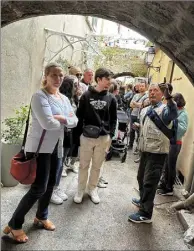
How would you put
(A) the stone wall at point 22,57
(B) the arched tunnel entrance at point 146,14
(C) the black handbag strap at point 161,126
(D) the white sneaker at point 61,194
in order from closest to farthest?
(B) the arched tunnel entrance at point 146,14
(C) the black handbag strap at point 161,126
(D) the white sneaker at point 61,194
(A) the stone wall at point 22,57

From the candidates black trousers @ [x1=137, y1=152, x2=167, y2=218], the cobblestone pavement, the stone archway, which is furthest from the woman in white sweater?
black trousers @ [x1=137, y1=152, x2=167, y2=218]

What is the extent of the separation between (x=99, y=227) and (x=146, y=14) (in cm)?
241

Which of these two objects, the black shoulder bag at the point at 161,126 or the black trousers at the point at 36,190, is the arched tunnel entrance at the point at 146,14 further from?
the black trousers at the point at 36,190

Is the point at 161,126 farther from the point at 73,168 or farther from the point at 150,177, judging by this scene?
the point at 73,168

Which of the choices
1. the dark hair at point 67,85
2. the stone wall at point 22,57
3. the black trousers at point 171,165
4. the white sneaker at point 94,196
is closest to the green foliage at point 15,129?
the stone wall at point 22,57

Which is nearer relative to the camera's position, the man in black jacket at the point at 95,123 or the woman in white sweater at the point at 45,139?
the woman in white sweater at the point at 45,139

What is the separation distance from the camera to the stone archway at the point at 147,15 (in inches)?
77.2

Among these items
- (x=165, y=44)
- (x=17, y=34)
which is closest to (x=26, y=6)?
(x=165, y=44)

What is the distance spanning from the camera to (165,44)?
243 cm

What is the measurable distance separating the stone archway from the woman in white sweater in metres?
0.70

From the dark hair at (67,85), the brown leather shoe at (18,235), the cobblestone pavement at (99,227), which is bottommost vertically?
the cobblestone pavement at (99,227)

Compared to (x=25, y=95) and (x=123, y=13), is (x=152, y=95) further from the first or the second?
(x=25, y=95)

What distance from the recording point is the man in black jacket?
3.76m

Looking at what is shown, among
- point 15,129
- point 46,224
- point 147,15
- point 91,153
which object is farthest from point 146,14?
point 15,129
